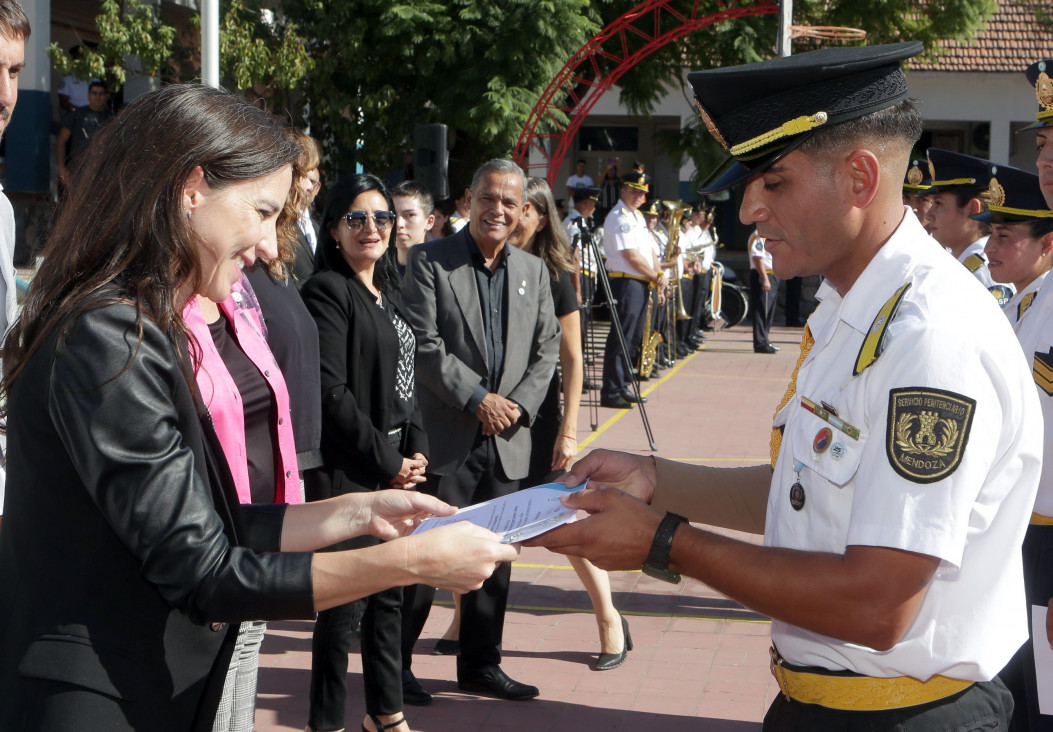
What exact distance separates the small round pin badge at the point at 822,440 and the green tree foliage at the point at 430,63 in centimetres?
1399

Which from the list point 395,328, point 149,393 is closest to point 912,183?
point 395,328

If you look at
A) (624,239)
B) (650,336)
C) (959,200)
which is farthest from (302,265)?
(650,336)

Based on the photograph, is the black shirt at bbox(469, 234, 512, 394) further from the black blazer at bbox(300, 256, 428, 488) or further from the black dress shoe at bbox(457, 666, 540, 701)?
A: the black dress shoe at bbox(457, 666, 540, 701)

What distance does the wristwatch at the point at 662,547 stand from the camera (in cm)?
204

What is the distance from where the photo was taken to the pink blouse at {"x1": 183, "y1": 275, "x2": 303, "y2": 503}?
2668 mm

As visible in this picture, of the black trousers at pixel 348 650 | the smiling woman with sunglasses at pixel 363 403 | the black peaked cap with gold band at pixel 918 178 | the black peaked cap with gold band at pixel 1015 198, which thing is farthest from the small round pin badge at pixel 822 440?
the black peaked cap with gold band at pixel 918 178

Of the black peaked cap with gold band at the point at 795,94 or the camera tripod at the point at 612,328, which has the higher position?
the black peaked cap with gold band at the point at 795,94

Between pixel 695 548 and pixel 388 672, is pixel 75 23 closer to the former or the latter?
pixel 388 672

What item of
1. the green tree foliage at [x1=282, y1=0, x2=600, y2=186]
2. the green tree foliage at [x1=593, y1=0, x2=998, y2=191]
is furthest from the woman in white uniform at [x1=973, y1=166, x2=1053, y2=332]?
the green tree foliage at [x1=593, y1=0, x2=998, y2=191]

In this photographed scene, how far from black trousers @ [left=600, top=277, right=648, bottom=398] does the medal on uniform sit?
9.36m

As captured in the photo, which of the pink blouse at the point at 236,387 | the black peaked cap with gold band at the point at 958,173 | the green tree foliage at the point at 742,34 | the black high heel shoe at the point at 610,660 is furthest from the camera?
the green tree foliage at the point at 742,34

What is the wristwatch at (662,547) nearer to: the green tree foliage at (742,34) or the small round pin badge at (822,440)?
the small round pin badge at (822,440)

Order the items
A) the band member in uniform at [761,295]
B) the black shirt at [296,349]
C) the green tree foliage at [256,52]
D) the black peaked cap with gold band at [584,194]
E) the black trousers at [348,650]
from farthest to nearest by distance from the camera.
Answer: the band member in uniform at [761,295] < the black peaked cap with gold band at [584,194] < the green tree foliage at [256,52] < the black trousers at [348,650] < the black shirt at [296,349]

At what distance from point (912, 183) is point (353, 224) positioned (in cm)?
394
